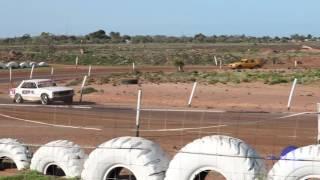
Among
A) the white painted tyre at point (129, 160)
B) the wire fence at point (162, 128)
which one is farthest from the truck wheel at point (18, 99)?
the white painted tyre at point (129, 160)

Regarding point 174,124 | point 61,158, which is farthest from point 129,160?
point 174,124

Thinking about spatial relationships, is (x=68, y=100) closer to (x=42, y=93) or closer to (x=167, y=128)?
(x=42, y=93)

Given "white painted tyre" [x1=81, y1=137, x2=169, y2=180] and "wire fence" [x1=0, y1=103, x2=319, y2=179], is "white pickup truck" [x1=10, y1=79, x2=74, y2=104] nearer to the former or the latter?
"wire fence" [x1=0, y1=103, x2=319, y2=179]

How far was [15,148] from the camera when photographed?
491 inches

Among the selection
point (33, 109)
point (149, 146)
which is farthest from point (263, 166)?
point (33, 109)

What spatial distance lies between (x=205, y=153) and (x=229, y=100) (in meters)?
23.0

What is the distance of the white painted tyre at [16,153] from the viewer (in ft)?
40.4

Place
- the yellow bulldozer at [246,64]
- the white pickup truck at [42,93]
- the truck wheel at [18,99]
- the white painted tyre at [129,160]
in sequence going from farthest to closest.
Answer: the yellow bulldozer at [246,64]
the truck wheel at [18,99]
the white pickup truck at [42,93]
the white painted tyre at [129,160]

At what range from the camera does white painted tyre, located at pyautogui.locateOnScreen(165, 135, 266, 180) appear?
363 inches

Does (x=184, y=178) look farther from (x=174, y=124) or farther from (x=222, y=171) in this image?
(x=174, y=124)

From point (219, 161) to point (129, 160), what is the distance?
4.85 feet

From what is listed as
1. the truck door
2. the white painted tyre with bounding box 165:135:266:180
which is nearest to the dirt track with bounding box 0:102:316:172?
the white painted tyre with bounding box 165:135:266:180

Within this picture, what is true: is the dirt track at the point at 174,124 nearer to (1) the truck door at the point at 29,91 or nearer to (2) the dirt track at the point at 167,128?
(2) the dirt track at the point at 167,128

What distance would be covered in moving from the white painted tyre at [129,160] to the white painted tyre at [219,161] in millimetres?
377
